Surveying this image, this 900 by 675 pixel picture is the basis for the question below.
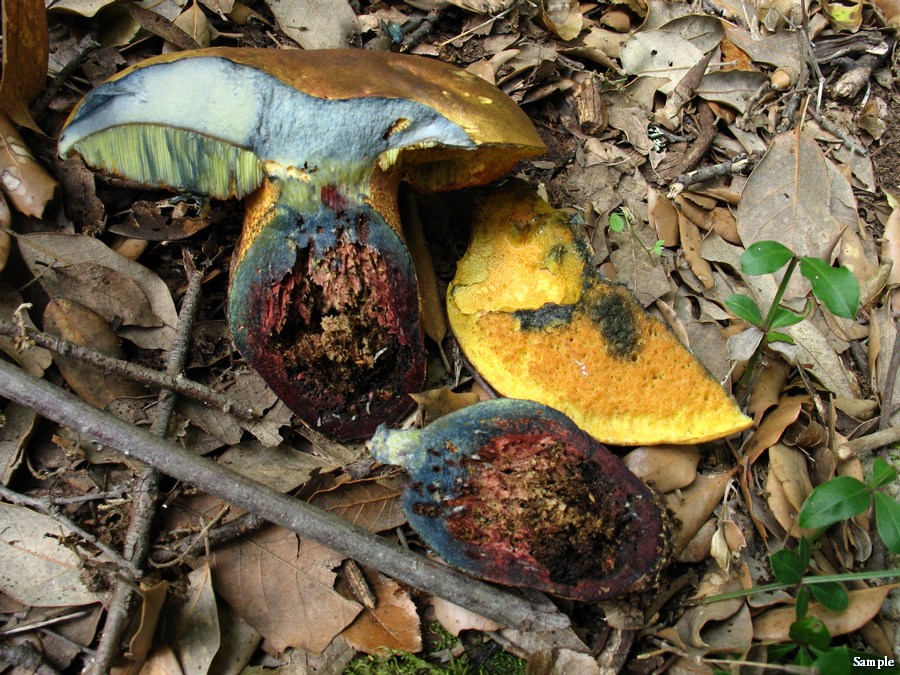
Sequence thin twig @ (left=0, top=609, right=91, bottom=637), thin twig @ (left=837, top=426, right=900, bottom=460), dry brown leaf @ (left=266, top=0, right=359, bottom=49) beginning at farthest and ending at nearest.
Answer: dry brown leaf @ (left=266, top=0, right=359, bottom=49) < thin twig @ (left=837, top=426, right=900, bottom=460) < thin twig @ (left=0, top=609, right=91, bottom=637)

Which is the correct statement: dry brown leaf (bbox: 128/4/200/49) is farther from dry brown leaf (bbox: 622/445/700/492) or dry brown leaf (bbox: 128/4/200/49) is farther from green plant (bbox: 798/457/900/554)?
green plant (bbox: 798/457/900/554)

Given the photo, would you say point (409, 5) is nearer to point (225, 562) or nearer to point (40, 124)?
point (40, 124)

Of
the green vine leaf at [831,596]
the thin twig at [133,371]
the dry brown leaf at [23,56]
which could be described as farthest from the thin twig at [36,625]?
the green vine leaf at [831,596]

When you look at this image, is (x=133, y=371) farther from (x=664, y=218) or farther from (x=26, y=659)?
(x=664, y=218)

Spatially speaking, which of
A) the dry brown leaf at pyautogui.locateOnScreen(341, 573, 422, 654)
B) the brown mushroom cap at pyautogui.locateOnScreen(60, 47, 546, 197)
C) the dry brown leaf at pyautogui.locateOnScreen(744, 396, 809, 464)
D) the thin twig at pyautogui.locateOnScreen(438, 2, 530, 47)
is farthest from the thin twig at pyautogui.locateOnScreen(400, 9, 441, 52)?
the dry brown leaf at pyautogui.locateOnScreen(341, 573, 422, 654)

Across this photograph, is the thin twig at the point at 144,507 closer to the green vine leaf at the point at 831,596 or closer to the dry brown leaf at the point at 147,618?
the dry brown leaf at the point at 147,618

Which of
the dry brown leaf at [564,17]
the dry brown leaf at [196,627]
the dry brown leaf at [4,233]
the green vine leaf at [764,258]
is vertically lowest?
the dry brown leaf at [196,627]
